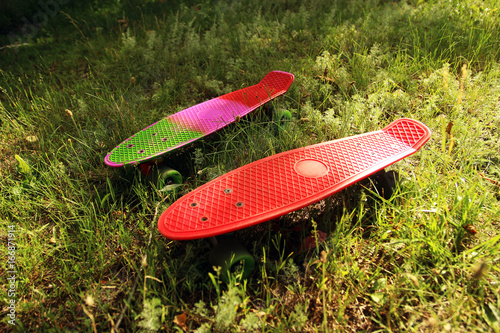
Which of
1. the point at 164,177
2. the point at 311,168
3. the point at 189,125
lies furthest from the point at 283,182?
the point at 189,125

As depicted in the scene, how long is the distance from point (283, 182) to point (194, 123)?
30.7 inches

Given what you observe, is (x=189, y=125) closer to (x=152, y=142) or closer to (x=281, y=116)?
(x=152, y=142)

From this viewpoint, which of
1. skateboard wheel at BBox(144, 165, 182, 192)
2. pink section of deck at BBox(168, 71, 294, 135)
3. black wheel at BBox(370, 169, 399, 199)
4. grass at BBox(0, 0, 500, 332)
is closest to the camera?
grass at BBox(0, 0, 500, 332)

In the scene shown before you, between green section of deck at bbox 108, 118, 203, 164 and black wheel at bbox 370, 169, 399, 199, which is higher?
green section of deck at bbox 108, 118, 203, 164

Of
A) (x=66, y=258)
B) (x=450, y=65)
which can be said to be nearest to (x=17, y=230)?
(x=66, y=258)

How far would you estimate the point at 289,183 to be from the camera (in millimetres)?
1594

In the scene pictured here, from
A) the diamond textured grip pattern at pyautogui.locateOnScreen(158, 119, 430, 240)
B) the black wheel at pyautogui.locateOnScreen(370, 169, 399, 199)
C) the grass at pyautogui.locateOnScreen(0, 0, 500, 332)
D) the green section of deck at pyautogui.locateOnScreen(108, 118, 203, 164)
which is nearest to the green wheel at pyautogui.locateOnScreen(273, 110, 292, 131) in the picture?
the grass at pyautogui.locateOnScreen(0, 0, 500, 332)

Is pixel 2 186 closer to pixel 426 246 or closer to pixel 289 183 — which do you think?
pixel 289 183

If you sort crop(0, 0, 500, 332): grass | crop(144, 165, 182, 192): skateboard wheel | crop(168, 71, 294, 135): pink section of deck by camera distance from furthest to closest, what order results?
crop(168, 71, 294, 135): pink section of deck
crop(144, 165, 182, 192): skateboard wheel
crop(0, 0, 500, 332): grass

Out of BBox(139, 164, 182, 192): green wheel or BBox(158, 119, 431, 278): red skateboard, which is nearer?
BBox(158, 119, 431, 278): red skateboard

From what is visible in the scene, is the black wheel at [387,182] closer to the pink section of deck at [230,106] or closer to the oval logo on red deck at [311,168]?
the oval logo on red deck at [311,168]

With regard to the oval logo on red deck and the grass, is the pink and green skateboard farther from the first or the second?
the oval logo on red deck

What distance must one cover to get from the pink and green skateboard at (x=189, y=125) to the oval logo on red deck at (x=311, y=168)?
0.51 m

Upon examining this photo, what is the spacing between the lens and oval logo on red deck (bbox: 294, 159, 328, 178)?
1638 mm
